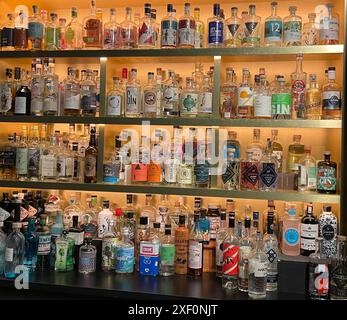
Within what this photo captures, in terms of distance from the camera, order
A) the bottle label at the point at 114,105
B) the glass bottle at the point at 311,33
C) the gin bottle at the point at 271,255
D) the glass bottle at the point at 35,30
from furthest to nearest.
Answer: the glass bottle at the point at 35,30 → the bottle label at the point at 114,105 → the glass bottle at the point at 311,33 → the gin bottle at the point at 271,255

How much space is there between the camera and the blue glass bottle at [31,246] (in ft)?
7.11

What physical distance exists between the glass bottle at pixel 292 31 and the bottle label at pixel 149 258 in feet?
3.67

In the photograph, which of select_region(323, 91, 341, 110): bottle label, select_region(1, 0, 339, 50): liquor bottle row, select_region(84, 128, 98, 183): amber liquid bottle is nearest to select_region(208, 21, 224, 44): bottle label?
select_region(1, 0, 339, 50): liquor bottle row

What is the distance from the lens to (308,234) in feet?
6.54

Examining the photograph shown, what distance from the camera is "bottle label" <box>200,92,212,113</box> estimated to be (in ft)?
7.13

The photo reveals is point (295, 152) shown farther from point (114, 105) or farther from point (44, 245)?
point (44, 245)

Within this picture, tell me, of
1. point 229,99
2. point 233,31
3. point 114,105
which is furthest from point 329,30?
point 114,105

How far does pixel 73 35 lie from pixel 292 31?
110cm

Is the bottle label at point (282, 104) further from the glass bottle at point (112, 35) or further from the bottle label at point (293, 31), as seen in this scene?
the glass bottle at point (112, 35)

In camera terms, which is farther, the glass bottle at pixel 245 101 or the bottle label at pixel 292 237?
the glass bottle at pixel 245 101

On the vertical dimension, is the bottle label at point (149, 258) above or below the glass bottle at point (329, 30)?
below

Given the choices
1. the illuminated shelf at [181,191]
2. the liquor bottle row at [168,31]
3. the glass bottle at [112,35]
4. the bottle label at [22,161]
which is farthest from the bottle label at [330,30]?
the bottle label at [22,161]

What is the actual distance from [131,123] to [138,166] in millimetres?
219
